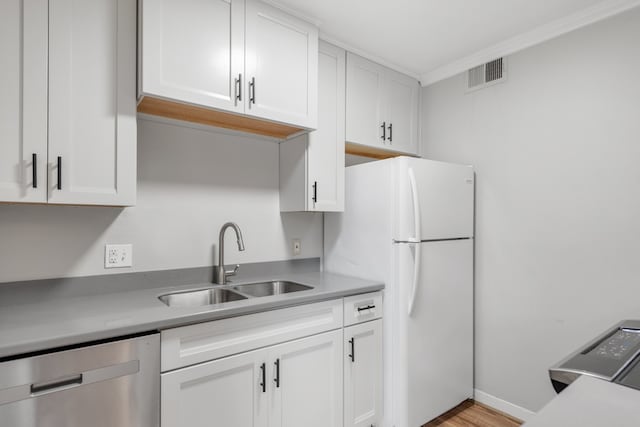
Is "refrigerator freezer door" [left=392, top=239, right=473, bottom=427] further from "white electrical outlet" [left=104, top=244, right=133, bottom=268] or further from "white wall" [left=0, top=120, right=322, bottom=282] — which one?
"white electrical outlet" [left=104, top=244, right=133, bottom=268]

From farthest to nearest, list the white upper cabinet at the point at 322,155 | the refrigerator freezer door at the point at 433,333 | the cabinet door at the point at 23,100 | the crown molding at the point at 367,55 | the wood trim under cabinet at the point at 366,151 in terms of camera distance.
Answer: the wood trim under cabinet at the point at 366,151
the crown molding at the point at 367,55
the white upper cabinet at the point at 322,155
the refrigerator freezer door at the point at 433,333
the cabinet door at the point at 23,100

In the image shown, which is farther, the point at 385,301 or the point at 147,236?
the point at 385,301

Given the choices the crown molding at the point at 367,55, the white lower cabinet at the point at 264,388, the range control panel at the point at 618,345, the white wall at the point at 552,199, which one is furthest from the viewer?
the crown molding at the point at 367,55

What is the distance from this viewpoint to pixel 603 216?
188cm

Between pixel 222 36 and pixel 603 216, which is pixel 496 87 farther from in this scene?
pixel 222 36

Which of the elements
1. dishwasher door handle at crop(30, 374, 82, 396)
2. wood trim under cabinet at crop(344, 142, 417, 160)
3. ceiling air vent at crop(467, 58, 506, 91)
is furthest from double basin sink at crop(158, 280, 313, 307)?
ceiling air vent at crop(467, 58, 506, 91)

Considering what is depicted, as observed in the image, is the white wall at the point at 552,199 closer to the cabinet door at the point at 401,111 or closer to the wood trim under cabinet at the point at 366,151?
the cabinet door at the point at 401,111

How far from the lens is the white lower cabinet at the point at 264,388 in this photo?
1.36 meters

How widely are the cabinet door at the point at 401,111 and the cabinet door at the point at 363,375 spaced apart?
1.38 meters

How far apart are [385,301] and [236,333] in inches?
38.1

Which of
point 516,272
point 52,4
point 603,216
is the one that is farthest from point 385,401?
point 52,4

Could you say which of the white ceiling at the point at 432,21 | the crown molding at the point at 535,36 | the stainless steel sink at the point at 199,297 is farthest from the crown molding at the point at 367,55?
the stainless steel sink at the point at 199,297

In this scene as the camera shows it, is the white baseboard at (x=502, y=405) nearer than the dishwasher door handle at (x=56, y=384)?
No

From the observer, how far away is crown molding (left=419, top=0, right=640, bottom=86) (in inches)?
73.1
